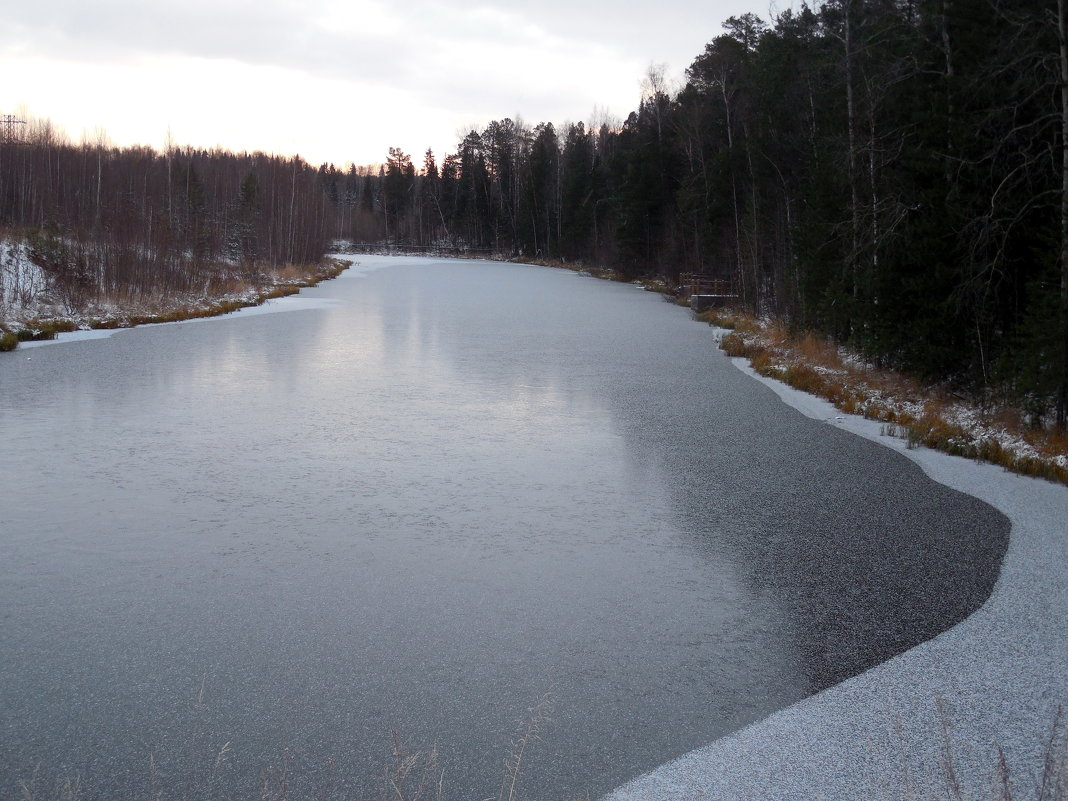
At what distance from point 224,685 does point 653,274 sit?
165ft

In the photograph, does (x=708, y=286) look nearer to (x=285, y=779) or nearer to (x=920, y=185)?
(x=920, y=185)

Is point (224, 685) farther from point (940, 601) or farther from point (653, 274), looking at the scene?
point (653, 274)

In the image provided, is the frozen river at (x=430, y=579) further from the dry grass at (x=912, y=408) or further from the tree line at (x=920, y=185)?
the tree line at (x=920, y=185)

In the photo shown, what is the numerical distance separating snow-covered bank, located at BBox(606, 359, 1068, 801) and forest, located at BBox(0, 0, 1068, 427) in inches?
195

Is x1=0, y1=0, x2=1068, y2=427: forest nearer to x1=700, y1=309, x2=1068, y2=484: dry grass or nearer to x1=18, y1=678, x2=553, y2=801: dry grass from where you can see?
x1=700, y1=309, x2=1068, y2=484: dry grass

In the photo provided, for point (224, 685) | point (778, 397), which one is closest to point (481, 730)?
point (224, 685)

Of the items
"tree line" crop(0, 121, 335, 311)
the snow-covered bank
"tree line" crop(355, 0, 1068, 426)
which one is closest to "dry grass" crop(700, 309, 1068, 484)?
"tree line" crop(355, 0, 1068, 426)

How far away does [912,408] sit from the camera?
457 inches

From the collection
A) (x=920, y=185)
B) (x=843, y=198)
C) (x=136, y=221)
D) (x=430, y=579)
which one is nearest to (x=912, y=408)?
(x=920, y=185)

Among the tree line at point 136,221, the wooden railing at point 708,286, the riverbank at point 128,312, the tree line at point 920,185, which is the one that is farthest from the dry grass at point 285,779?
the wooden railing at point 708,286

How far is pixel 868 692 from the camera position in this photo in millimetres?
4219

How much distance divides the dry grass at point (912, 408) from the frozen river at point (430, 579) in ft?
3.19

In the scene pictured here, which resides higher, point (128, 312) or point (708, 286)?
point (708, 286)

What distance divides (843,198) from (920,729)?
14.2 meters
